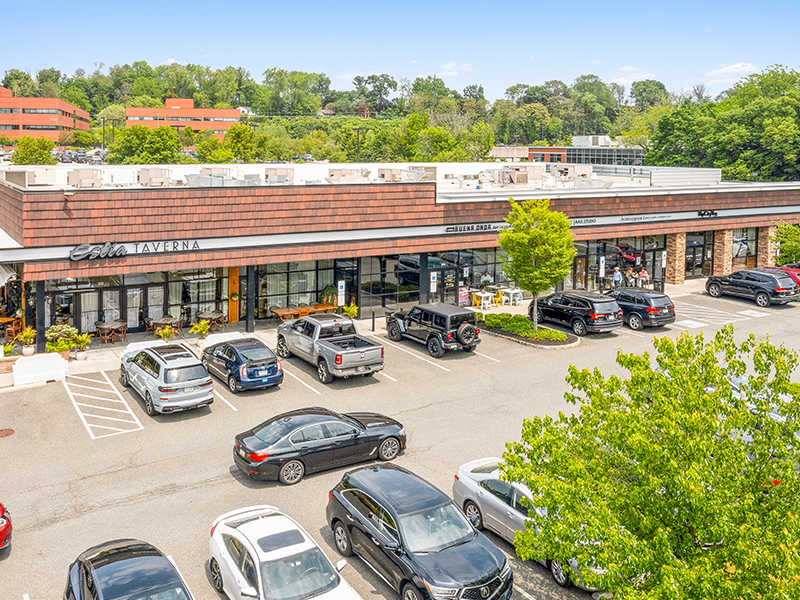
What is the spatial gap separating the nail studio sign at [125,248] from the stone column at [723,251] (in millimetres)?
29713

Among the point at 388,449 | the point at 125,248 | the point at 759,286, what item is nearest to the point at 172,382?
the point at 388,449

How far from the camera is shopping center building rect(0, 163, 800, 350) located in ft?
77.6

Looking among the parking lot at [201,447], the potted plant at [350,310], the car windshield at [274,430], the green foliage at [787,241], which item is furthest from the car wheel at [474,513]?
the green foliage at [787,241]

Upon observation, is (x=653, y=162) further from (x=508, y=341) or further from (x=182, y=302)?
(x=182, y=302)

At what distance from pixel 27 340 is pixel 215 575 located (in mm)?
15395

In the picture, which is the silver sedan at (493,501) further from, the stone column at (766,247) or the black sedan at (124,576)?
the stone column at (766,247)

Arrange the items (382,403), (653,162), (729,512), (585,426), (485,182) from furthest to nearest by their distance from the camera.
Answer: (653,162) < (485,182) < (382,403) < (585,426) < (729,512)

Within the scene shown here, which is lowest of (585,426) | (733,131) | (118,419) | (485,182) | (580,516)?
(118,419)

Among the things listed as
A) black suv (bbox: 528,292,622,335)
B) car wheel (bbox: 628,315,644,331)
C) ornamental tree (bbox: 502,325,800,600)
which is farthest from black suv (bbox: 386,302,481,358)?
ornamental tree (bbox: 502,325,800,600)

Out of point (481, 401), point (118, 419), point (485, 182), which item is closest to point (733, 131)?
point (485, 182)

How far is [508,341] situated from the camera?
1095 inches

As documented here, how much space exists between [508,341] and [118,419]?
14437 millimetres

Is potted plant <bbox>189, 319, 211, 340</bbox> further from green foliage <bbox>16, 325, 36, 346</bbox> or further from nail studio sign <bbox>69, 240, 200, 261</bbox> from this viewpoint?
green foliage <bbox>16, 325, 36, 346</bbox>

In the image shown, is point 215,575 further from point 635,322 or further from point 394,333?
point 635,322
